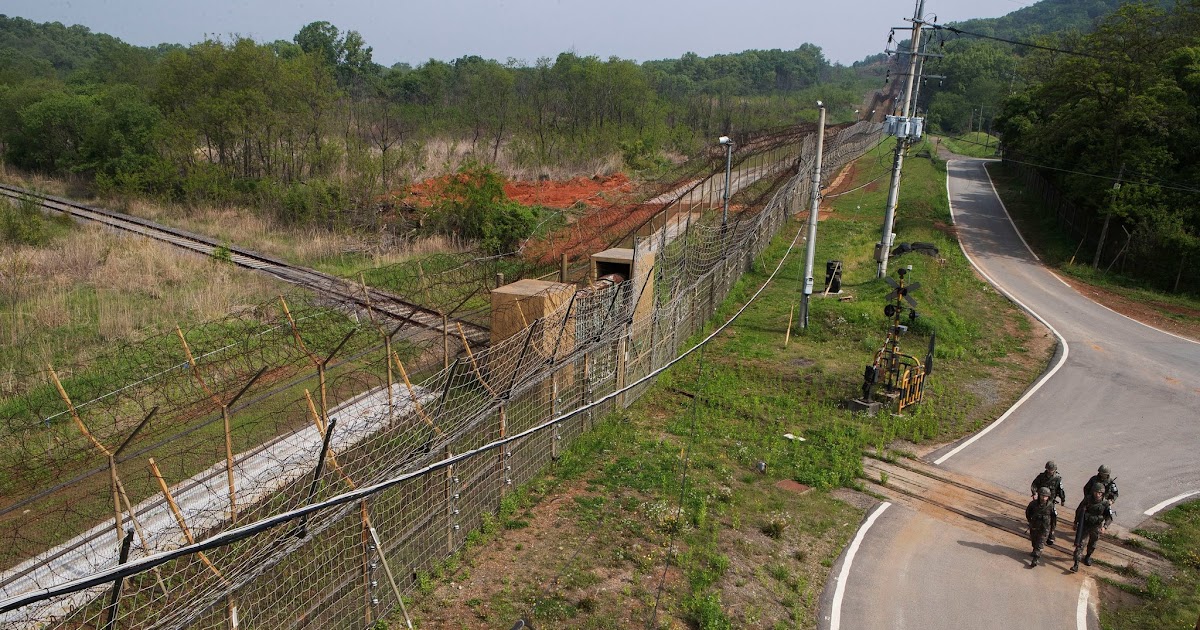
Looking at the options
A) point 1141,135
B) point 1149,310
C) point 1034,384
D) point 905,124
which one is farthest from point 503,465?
point 1141,135

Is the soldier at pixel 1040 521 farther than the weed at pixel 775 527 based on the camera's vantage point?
No

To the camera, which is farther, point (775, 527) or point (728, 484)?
point (728, 484)

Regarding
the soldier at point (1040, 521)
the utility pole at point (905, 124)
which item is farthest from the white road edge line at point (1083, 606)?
the utility pole at point (905, 124)

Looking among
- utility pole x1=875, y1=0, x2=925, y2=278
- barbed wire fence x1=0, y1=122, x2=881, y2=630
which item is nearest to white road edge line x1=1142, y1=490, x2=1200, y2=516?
barbed wire fence x1=0, y1=122, x2=881, y2=630

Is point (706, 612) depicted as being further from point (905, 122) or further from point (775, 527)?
point (905, 122)

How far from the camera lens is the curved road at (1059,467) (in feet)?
30.9

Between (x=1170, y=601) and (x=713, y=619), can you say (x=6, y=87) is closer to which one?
(x=713, y=619)

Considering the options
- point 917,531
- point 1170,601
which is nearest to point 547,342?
point 917,531

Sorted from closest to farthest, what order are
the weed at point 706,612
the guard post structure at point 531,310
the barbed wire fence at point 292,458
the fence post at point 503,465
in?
the barbed wire fence at point 292,458, the weed at point 706,612, the fence post at point 503,465, the guard post structure at point 531,310

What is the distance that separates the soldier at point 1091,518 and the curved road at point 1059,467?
33cm

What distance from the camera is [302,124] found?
3884 centimetres

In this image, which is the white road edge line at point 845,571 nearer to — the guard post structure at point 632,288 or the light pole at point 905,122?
the guard post structure at point 632,288

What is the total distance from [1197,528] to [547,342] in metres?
Result: 10.3

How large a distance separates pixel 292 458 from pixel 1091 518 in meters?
10.9
